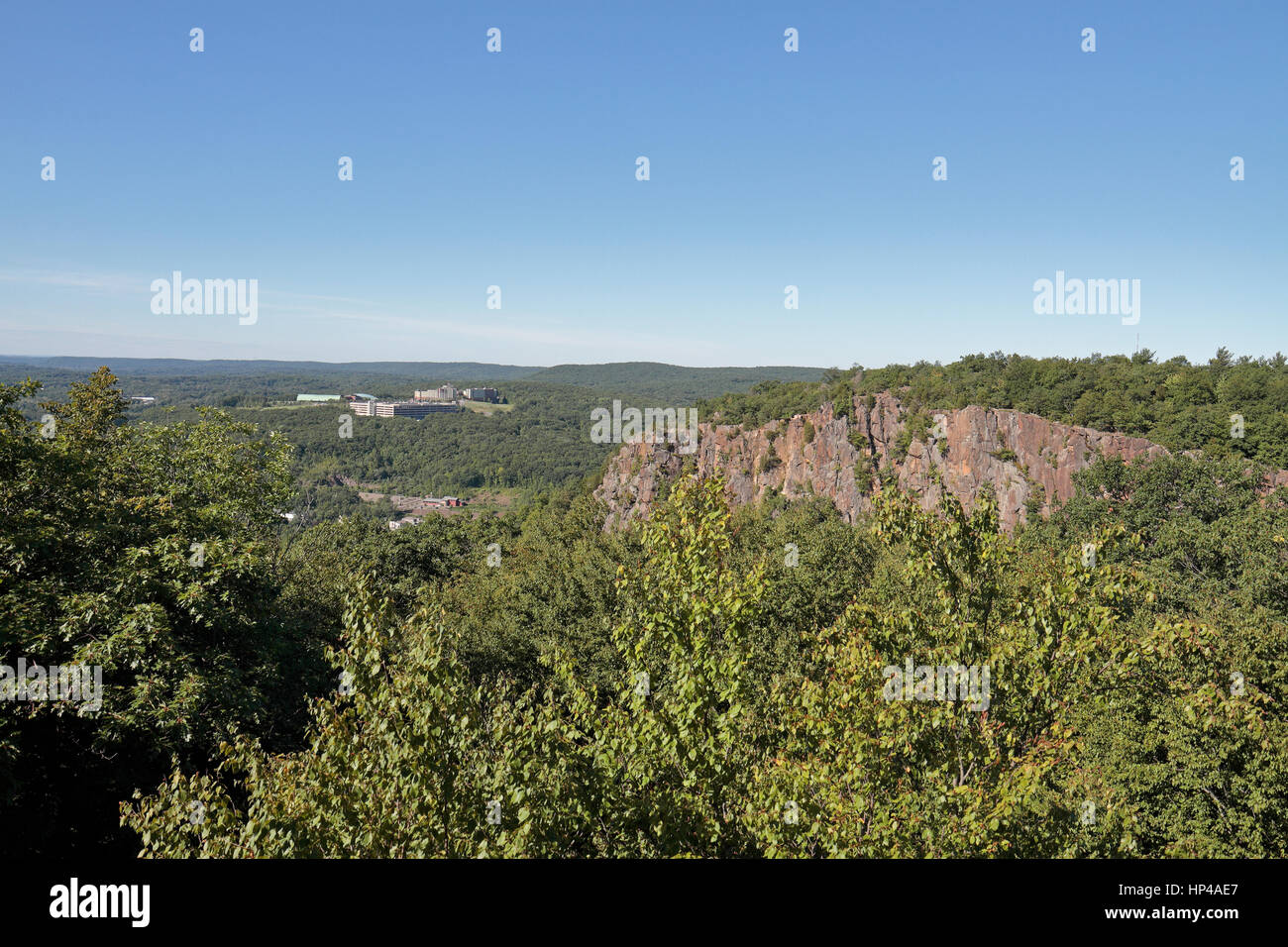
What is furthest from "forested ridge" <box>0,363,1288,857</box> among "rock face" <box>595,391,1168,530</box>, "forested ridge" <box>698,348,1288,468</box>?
"forested ridge" <box>698,348,1288,468</box>

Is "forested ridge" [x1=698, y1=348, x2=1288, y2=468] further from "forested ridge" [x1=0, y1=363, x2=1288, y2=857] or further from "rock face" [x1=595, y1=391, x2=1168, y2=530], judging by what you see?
"forested ridge" [x1=0, y1=363, x2=1288, y2=857]

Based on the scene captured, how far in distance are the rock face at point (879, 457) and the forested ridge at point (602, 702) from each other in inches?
1036

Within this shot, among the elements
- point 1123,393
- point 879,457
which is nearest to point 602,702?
point 1123,393

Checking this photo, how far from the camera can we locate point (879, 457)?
287 ft

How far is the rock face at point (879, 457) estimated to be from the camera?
61.4 metres

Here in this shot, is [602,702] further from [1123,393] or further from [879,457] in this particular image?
[879,457]

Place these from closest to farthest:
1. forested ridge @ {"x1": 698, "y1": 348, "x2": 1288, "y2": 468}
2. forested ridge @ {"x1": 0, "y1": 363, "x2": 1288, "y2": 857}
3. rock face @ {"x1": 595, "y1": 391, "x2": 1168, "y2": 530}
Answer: forested ridge @ {"x1": 0, "y1": 363, "x2": 1288, "y2": 857}
forested ridge @ {"x1": 698, "y1": 348, "x2": 1288, "y2": 468}
rock face @ {"x1": 595, "y1": 391, "x2": 1168, "y2": 530}

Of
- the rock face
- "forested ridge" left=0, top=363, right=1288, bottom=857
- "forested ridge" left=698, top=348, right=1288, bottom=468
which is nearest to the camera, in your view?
"forested ridge" left=0, top=363, right=1288, bottom=857

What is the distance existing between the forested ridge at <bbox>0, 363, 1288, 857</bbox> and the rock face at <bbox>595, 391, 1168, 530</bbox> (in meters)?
26.3

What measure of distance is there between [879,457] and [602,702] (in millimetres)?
69941

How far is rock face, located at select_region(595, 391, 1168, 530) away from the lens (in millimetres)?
61438

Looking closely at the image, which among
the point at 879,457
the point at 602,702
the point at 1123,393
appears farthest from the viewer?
the point at 879,457
